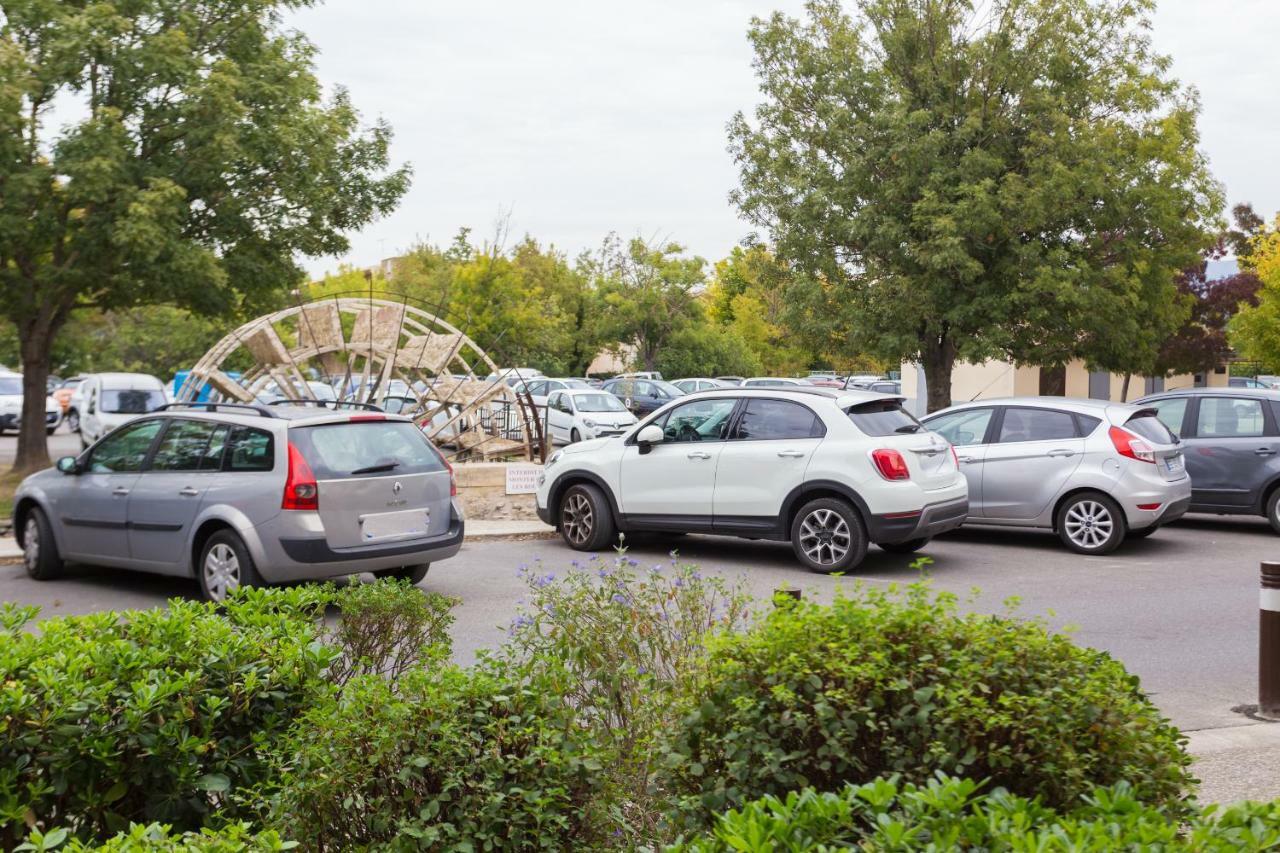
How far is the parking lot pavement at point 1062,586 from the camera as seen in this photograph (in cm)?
776

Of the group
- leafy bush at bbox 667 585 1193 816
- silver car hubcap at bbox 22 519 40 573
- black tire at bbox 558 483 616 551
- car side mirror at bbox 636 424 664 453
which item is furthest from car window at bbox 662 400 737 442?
leafy bush at bbox 667 585 1193 816

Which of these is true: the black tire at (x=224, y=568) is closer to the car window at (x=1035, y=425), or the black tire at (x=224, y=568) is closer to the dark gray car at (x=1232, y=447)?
the car window at (x=1035, y=425)

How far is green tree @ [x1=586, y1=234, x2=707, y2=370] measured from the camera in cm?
5494

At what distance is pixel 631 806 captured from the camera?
11.6 ft

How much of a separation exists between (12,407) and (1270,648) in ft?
115

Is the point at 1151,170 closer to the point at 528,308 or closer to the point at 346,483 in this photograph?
the point at 346,483

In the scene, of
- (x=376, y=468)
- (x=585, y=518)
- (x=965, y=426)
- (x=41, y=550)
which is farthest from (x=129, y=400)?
(x=965, y=426)

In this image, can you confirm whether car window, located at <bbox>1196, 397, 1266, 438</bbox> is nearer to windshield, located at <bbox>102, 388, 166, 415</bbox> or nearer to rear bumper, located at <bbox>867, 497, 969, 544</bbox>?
rear bumper, located at <bbox>867, 497, 969, 544</bbox>

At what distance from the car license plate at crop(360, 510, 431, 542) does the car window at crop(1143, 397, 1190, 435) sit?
950cm

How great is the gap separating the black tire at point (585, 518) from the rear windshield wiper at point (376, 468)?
326 centimetres

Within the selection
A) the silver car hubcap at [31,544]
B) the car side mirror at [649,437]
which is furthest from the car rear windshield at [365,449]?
the silver car hubcap at [31,544]

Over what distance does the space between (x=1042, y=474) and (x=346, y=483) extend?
747 centimetres

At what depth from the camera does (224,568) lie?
914cm

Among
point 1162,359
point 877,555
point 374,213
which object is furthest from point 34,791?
point 1162,359
